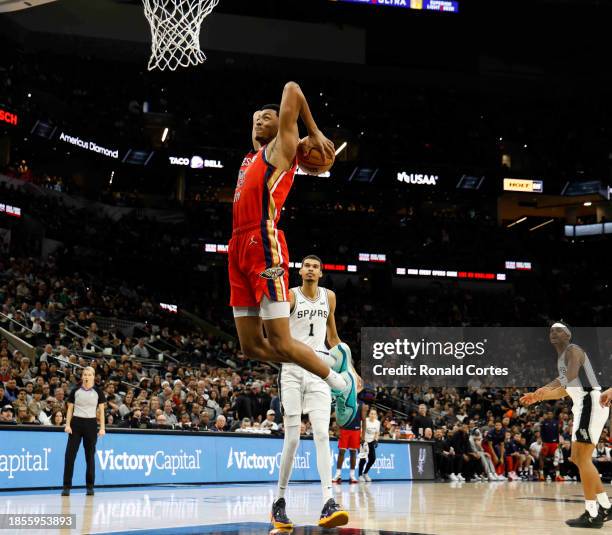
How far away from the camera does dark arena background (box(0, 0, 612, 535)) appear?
20.4 metres

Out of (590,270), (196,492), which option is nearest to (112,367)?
(196,492)

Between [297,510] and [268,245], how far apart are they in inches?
201

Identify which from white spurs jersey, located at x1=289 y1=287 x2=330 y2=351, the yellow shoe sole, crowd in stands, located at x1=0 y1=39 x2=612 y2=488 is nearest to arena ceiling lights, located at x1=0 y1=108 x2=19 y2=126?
crowd in stands, located at x1=0 y1=39 x2=612 y2=488

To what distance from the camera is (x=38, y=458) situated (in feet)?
43.6

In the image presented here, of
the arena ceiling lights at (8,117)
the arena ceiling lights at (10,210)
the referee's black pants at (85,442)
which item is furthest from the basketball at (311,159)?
the arena ceiling lights at (8,117)

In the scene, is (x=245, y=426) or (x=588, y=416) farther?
(x=245, y=426)

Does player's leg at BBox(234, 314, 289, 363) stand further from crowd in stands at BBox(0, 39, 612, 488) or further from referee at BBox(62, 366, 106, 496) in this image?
crowd in stands at BBox(0, 39, 612, 488)

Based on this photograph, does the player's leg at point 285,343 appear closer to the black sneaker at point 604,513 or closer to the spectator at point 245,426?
the black sneaker at point 604,513

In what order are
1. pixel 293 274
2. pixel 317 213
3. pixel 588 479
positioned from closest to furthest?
pixel 588 479 → pixel 293 274 → pixel 317 213

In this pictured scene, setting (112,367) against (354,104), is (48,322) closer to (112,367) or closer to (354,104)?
(112,367)

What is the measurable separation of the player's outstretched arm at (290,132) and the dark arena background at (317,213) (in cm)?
967

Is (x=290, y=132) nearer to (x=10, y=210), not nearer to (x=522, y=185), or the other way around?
(x=10, y=210)

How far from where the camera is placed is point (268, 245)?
6.12 metres

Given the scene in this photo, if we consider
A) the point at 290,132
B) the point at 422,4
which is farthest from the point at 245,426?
the point at 422,4
